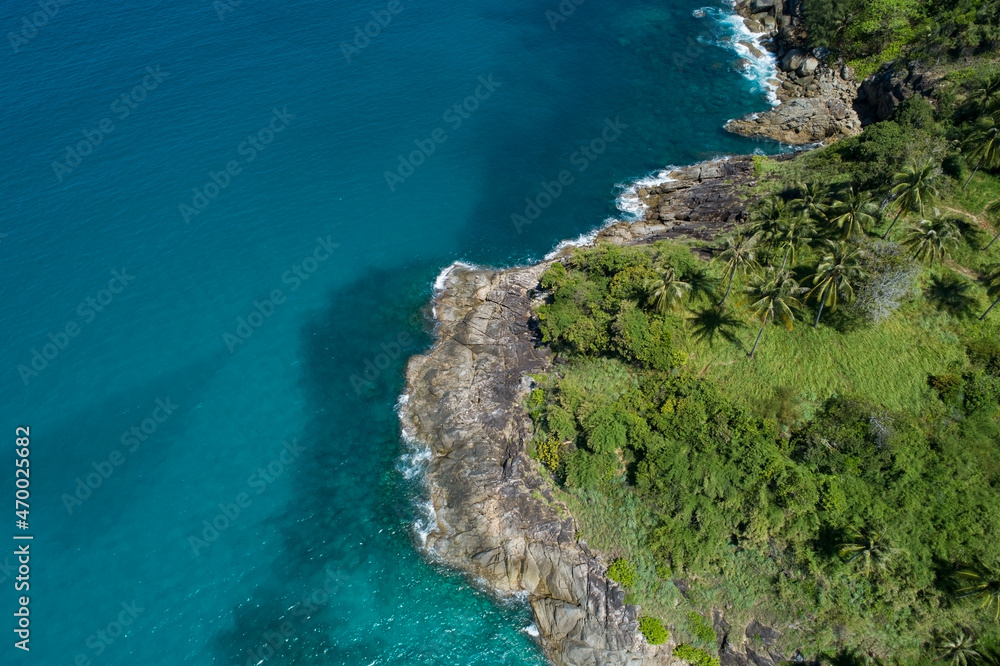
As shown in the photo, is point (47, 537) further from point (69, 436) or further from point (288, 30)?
point (288, 30)

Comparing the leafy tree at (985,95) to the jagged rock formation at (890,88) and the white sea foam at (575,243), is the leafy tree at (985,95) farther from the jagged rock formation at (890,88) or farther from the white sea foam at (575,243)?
the white sea foam at (575,243)

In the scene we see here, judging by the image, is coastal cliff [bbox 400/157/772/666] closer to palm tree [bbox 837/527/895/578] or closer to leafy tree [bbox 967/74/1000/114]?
palm tree [bbox 837/527/895/578]

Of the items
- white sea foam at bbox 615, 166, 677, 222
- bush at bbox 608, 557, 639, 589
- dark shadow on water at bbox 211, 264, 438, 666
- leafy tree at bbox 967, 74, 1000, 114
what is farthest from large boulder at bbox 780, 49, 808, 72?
bush at bbox 608, 557, 639, 589

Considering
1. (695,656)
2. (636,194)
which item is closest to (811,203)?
(636,194)

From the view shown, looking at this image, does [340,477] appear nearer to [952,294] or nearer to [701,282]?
[701,282]

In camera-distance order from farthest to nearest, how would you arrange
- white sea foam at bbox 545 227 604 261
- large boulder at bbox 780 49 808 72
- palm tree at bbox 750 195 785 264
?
large boulder at bbox 780 49 808 72 < white sea foam at bbox 545 227 604 261 < palm tree at bbox 750 195 785 264

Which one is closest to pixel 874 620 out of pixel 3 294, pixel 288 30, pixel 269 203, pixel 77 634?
pixel 77 634
